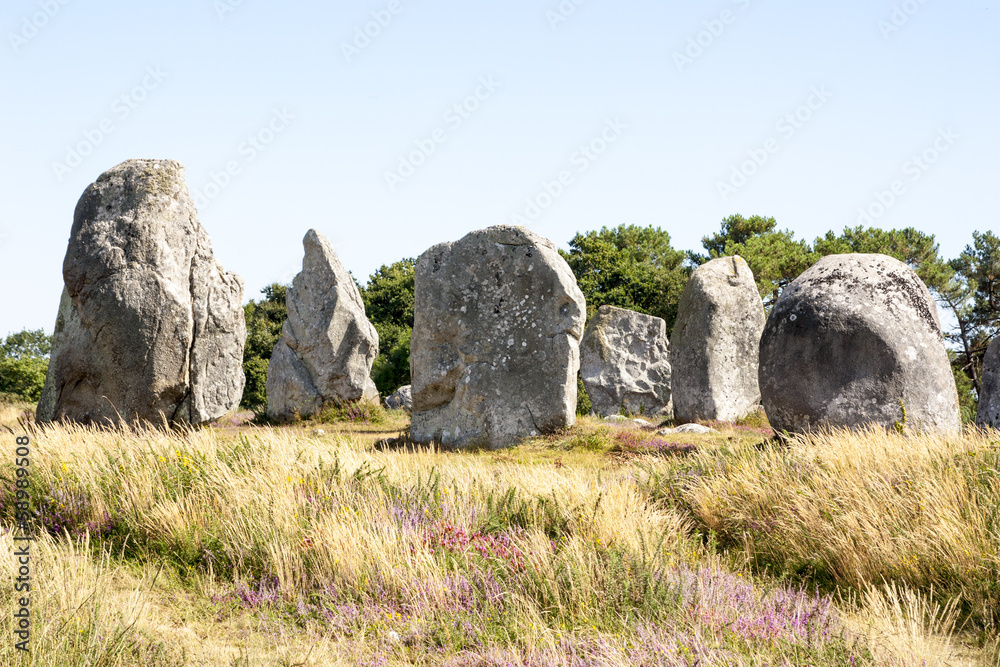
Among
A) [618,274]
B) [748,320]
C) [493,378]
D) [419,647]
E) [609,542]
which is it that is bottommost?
[419,647]

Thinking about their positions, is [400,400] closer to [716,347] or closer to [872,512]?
[716,347]

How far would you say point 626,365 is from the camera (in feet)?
67.6

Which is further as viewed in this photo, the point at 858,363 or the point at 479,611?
the point at 858,363

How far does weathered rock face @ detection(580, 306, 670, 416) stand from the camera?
66.7 ft

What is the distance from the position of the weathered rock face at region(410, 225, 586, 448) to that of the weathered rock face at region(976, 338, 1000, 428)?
18.7ft

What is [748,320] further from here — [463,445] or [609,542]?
[609,542]

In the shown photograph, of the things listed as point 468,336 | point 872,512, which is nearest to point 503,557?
point 872,512

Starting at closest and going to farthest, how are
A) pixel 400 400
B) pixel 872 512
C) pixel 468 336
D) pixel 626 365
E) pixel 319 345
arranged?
pixel 872 512
pixel 468 336
pixel 319 345
pixel 626 365
pixel 400 400

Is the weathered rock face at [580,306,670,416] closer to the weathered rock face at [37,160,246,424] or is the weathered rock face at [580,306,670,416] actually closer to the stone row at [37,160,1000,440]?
the stone row at [37,160,1000,440]

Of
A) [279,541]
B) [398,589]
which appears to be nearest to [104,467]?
[279,541]

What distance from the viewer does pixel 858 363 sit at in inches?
365

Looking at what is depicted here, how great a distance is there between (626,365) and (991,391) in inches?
413

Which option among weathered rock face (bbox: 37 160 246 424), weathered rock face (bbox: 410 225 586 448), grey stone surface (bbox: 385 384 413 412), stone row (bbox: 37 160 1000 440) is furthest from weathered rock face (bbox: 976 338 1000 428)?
grey stone surface (bbox: 385 384 413 412)

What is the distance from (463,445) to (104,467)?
5532 millimetres
